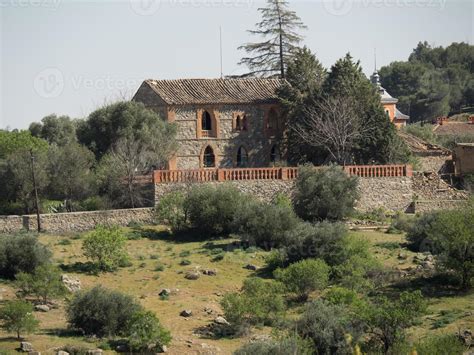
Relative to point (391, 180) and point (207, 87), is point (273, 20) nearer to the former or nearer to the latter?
point (207, 87)

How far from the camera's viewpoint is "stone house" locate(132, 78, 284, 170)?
5562 centimetres

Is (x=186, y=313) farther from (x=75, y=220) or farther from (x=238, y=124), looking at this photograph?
(x=238, y=124)

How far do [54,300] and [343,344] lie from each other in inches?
433

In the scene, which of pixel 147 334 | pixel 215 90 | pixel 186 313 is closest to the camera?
pixel 147 334

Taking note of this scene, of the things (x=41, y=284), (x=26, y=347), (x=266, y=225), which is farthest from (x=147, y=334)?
(x=266, y=225)

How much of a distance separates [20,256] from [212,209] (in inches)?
378

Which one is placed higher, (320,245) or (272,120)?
(272,120)

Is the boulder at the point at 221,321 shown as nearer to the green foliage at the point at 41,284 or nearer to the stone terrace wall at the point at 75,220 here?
the green foliage at the point at 41,284

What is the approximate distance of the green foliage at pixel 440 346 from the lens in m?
28.1

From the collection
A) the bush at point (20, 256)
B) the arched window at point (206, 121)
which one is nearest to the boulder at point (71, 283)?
the bush at point (20, 256)

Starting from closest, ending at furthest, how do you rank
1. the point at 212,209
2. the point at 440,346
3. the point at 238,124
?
the point at 440,346 → the point at 212,209 → the point at 238,124

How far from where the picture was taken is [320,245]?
40.6 m

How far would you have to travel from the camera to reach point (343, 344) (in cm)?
3091

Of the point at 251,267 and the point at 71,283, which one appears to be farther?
the point at 251,267
